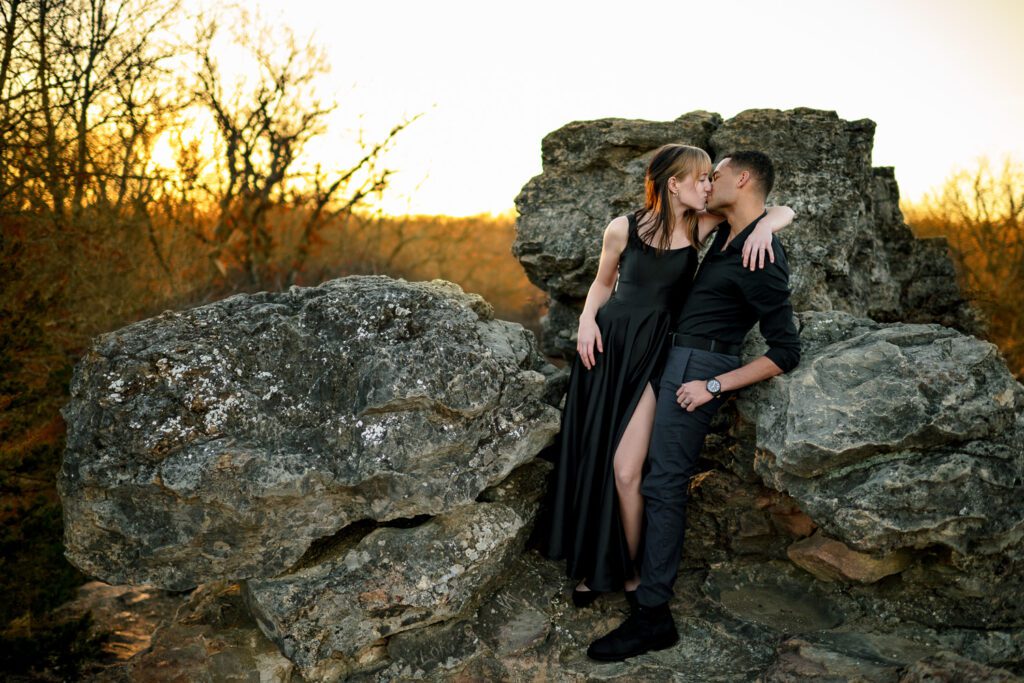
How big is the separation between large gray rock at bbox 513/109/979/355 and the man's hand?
1.53 metres

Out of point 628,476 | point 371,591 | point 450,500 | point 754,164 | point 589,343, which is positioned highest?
point 754,164

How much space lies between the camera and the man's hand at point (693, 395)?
140 inches

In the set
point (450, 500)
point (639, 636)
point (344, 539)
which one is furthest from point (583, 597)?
point (344, 539)

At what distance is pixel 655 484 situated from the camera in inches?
142

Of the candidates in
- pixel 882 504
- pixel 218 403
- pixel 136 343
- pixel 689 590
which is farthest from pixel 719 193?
pixel 136 343

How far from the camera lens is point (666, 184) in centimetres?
387

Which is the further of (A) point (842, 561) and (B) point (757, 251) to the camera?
(A) point (842, 561)

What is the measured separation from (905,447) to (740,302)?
0.98m

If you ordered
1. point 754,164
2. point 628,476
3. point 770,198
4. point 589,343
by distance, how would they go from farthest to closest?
point 770,198
point 589,343
point 754,164
point 628,476

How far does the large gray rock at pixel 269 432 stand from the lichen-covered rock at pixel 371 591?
0.14m

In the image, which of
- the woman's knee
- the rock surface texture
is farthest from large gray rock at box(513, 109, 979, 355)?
the woman's knee

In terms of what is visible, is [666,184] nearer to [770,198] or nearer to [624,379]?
[624,379]

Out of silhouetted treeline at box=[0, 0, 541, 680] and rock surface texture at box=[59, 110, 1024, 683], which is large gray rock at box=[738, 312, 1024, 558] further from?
silhouetted treeline at box=[0, 0, 541, 680]

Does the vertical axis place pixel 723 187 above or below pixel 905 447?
above
